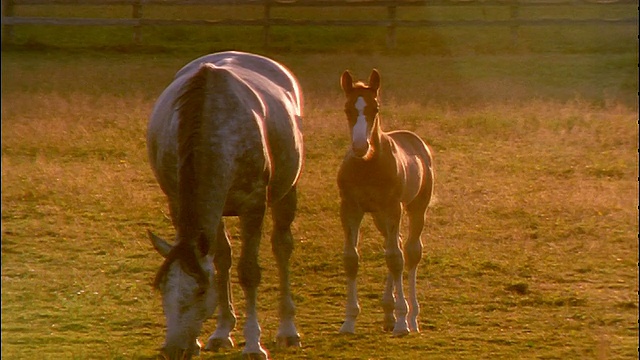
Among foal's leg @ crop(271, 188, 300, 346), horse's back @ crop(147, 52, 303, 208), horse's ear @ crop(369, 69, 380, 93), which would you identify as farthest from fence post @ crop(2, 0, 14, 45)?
horse's ear @ crop(369, 69, 380, 93)

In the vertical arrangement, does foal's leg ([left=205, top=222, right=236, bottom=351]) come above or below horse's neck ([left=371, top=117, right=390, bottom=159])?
below

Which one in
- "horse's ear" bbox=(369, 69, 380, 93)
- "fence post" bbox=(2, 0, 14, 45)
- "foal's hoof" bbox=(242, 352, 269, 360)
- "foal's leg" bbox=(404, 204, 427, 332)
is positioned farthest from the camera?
"fence post" bbox=(2, 0, 14, 45)

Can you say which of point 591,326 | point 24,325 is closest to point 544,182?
point 591,326

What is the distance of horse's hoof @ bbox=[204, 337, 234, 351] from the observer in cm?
755

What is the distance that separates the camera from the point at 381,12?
103ft

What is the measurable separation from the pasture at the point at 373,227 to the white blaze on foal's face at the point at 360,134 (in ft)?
4.63

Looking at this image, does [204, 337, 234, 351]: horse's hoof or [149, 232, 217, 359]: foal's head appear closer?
[149, 232, 217, 359]: foal's head

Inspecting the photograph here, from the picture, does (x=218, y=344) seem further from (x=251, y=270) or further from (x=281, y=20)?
(x=281, y=20)

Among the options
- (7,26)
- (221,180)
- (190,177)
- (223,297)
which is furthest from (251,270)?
(7,26)

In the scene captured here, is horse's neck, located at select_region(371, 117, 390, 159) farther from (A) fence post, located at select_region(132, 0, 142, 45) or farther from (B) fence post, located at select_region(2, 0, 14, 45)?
(B) fence post, located at select_region(2, 0, 14, 45)

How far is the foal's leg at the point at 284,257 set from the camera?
7.72 metres

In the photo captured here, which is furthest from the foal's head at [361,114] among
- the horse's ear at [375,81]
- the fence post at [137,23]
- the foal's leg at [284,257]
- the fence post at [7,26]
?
the fence post at [7,26]

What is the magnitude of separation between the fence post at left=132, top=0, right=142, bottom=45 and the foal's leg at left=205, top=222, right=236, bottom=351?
18299 millimetres

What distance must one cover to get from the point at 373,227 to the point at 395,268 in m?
3.68
